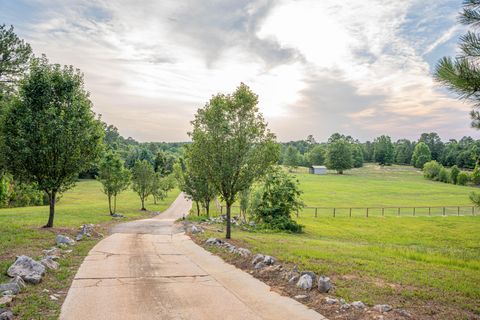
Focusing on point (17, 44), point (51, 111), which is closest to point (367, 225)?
point (51, 111)

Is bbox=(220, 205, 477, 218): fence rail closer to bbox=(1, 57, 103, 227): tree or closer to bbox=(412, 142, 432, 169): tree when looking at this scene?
bbox=(1, 57, 103, 227): tree

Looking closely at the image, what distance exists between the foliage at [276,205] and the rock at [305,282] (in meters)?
18.3

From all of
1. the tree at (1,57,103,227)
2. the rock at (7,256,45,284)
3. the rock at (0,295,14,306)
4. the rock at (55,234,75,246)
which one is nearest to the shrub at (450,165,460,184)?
the tree at (1,57,103,227)

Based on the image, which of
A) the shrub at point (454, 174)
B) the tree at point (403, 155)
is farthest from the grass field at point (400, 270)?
the tree at point (403, 155)

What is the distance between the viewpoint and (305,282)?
8.41 metres

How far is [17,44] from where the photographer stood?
2920 centimetres

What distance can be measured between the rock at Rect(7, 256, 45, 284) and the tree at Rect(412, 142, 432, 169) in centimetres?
14975

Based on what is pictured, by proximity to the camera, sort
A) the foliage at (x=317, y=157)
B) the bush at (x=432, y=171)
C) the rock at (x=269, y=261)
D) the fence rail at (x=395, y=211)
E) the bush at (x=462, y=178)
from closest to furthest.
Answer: the rock at (x=269, y=261) → the fence rail at (x=395, y=211) → the bush at (x=462, y=178) → the bush at (x=432, y=171) → the foliage at (x=317, y=157)

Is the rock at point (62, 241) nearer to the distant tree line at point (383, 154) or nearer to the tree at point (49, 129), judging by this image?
the tree at point (49, 129)

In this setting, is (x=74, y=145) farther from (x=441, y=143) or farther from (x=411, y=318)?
(x=441, y=143)

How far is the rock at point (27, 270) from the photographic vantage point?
836cm

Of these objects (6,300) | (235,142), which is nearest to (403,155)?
(235,142)

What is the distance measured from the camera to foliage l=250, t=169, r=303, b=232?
27031mm

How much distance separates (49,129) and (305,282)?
14.2 m
